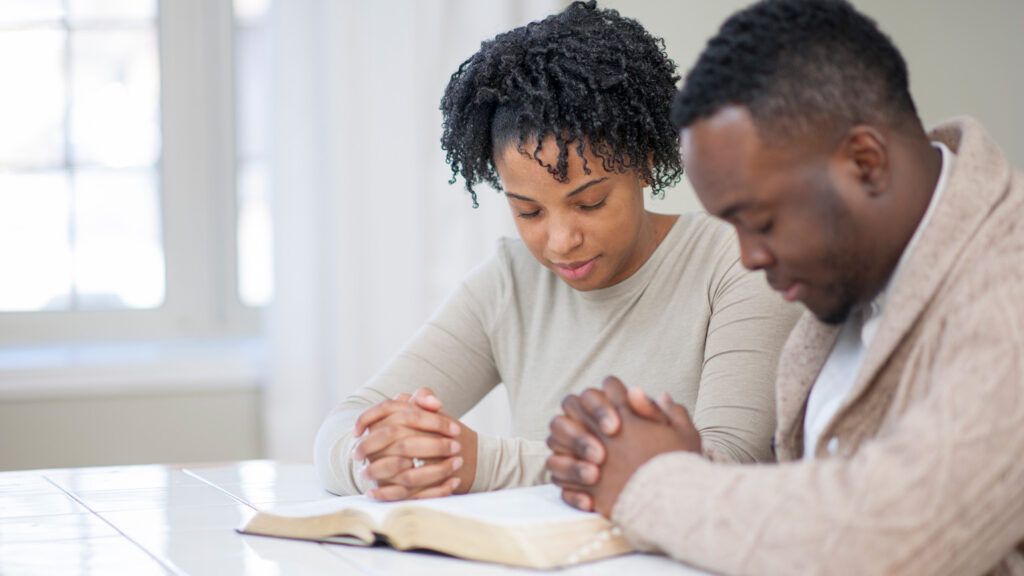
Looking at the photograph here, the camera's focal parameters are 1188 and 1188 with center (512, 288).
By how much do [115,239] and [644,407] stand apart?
242 centimetres

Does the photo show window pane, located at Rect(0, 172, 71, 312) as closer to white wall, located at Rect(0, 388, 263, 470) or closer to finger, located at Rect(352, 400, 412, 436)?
white wall, located at Rect(0, 388, 263, 470)

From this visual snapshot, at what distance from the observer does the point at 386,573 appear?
1.04 metres

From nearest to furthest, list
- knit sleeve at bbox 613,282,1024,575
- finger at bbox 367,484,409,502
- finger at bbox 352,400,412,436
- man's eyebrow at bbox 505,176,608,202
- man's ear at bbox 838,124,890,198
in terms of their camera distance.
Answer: knit sleeve at bbox 613,282,1024,575, man's ear at bbox 838,124,890,198, finger at bbox 367,484,409,502, finger at bbox 352,400,412,436, man's eyebrow at bbox 505,176,608,202

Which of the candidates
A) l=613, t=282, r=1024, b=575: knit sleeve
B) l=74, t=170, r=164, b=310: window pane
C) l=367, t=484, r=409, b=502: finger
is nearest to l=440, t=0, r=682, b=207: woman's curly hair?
l=367, t=484, r=409, b=502: finger

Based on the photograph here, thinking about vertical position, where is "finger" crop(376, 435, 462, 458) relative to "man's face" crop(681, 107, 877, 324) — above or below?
below

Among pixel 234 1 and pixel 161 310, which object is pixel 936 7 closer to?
pixel 234 1

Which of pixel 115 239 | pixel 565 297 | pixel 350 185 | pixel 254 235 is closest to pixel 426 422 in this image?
pixel 565 297

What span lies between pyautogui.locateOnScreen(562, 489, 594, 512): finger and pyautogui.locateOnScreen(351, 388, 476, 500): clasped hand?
0.89 ft

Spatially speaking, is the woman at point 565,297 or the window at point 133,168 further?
the window at point 133,168

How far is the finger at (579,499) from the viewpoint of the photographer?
3.57ft

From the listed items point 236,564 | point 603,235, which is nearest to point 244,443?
point 603,235

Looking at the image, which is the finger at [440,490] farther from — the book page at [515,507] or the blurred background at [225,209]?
the blurred background at [225,209]

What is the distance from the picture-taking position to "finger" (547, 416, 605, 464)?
108cm

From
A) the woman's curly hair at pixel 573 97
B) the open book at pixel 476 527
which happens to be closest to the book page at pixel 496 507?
the open book at pixel 476 527
